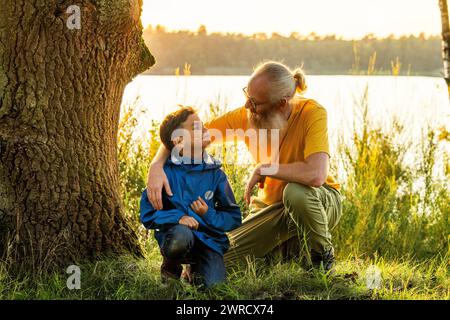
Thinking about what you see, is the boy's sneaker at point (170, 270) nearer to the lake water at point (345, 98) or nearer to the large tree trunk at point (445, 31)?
the lake water at point (345, 98)

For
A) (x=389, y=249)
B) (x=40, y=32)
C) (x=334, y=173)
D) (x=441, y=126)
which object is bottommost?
(x=389, y=249)

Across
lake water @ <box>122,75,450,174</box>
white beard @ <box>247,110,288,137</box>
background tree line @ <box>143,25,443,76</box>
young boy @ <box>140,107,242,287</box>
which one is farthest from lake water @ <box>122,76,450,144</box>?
young boy @ <box>140,107,242,287</box>

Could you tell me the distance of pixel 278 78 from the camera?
396cm

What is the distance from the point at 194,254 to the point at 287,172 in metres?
0.70

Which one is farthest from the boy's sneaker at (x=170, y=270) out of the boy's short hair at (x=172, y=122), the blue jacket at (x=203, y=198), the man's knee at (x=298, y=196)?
the man's knee at (x=298, y=196)

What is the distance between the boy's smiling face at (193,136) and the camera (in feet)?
11.8

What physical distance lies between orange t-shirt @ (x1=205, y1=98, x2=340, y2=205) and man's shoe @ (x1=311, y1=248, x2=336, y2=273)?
1.34ft

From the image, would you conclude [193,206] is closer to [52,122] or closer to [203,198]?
[203,198]

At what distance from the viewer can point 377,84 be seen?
20.0ft

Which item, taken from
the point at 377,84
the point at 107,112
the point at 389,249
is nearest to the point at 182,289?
the point at 107,112

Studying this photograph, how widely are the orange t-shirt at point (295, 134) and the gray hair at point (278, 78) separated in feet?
0.47

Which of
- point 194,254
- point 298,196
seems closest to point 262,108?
point 298,196
